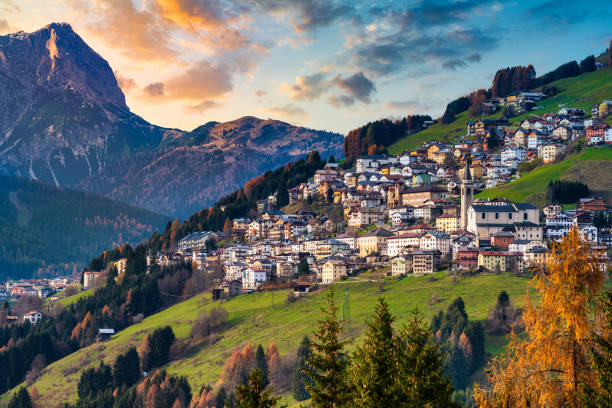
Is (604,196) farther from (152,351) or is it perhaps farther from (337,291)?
(152,351)

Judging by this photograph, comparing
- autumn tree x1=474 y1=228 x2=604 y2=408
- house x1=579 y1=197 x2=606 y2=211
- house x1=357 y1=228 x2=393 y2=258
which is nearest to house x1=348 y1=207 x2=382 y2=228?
house x1=357 y1=228 x2=393 y2=258

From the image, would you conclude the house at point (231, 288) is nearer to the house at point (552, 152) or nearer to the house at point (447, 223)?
the house at point (447, 223)

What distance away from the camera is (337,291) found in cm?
13250

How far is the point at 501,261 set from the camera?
126 m

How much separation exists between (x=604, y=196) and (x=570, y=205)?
769cm

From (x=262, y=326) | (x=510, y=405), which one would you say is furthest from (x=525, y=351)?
(x=262, y=326)

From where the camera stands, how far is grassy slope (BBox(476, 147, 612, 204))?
157875mm

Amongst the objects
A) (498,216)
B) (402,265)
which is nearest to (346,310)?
(402,265)

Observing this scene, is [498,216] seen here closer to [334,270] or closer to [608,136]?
[334,270]

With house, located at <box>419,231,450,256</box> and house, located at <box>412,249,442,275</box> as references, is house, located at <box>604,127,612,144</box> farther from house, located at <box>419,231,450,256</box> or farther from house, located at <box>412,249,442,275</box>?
house, located at <box>412,249,442,275</box>

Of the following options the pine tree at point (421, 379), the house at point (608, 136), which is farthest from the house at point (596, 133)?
the pine tree at point (421, 379)

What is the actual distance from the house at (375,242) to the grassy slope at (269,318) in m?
18.5

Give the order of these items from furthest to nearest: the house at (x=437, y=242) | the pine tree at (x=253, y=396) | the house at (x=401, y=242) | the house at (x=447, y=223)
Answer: the house at (x=447, y=223) < the house at (x=401, y=242) < the house at (x=437, y=242) < the pine tree at (x=253, y=396)

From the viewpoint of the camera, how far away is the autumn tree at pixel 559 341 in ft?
67.2
